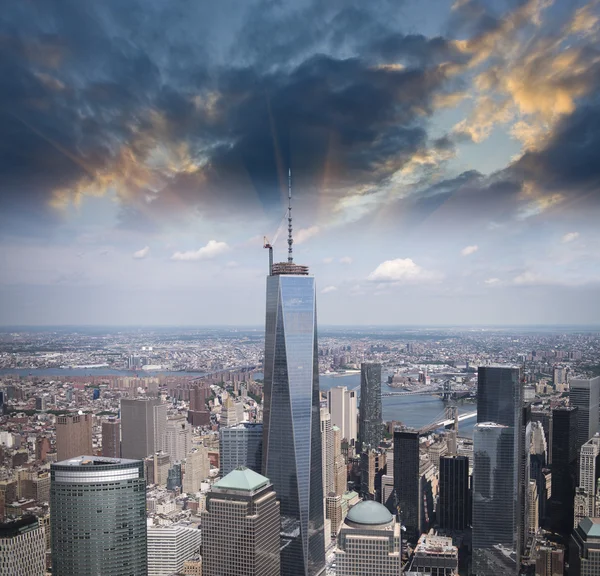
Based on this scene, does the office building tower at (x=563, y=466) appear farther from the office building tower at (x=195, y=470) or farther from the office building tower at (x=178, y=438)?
the office building tower at (x=178, y=438)

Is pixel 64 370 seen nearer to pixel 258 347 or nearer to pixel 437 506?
pixel 258 347

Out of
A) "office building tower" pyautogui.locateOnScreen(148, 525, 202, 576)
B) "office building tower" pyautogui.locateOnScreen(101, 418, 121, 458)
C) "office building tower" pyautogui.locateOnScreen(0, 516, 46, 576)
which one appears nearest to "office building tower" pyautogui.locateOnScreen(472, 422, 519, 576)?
"office building tower" pyautogui.locateOnScreen(148, 525, 202, 576)

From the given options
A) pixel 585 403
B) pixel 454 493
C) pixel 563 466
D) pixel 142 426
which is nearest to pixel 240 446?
pixel 142 426

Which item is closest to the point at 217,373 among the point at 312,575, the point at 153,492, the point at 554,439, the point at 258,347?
the point at 258,347

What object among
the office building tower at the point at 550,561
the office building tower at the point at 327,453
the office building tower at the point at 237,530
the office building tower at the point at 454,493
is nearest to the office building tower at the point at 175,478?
the office building tower at the point at 327,453

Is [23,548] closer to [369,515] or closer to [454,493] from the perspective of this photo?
[369,515]

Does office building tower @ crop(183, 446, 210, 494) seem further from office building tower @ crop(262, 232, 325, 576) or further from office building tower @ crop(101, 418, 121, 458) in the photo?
office building tower @ crop(101, 418, 121, 458)
